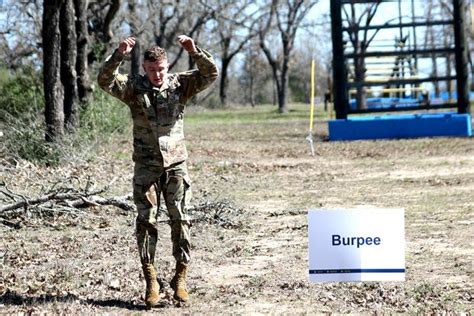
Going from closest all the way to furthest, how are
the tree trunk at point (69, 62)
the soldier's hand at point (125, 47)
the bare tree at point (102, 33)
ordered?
the soldier's hand at point (125, 47) → the tree trunk at point (69, 62) → the bare tree at point (102, 33)

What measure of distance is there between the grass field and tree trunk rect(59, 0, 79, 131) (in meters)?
1.70

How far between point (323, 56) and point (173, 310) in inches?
2856

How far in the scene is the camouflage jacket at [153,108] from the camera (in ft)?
21.1

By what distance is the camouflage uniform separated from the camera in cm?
645

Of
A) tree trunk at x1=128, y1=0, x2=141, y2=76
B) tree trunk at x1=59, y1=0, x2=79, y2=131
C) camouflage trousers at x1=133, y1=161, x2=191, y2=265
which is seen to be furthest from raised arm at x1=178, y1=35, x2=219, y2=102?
tree trunk at x1=128, y1=0, x2=141, y2=76

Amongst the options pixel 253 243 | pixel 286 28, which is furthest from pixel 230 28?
pixel 253 243

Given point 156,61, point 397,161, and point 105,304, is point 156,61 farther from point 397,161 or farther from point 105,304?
point 397,161

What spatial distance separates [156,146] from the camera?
6449 millimetres

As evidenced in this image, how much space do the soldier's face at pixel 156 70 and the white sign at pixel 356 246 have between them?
1.41 metres

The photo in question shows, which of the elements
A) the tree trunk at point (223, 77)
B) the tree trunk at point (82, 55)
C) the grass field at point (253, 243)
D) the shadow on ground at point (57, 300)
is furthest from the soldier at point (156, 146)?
the tree trunk at point (223, 77)

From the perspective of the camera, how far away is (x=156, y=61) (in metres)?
6.36

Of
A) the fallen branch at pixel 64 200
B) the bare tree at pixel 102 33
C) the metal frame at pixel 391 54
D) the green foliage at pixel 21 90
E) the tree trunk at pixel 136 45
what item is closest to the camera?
the fallen branch at pixel 64 200

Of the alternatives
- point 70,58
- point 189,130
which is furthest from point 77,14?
point 189,130

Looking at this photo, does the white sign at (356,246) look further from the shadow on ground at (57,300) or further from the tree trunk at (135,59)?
the tree trunk at (135,59)
